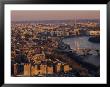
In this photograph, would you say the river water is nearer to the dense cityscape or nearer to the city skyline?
the dense cityscape

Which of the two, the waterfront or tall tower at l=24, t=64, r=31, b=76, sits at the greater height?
A: the waterfront

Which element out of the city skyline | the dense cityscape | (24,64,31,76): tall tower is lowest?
(24,64,31,76): tall tower

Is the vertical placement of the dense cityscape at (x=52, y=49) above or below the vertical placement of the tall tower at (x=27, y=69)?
above

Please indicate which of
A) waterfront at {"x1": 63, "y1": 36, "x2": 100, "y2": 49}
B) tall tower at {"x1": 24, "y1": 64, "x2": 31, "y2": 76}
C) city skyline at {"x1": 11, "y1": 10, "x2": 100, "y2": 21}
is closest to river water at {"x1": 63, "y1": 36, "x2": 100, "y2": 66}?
waterfront at {"x1": 63, "y1": 36, "x2": 100, "y2": 49}

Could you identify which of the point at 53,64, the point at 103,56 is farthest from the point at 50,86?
the point at 103,56

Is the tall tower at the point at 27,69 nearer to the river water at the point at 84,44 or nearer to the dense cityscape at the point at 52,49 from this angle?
the dense cityscape at the point at 52,49

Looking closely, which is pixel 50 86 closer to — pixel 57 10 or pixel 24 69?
pixel 24 69

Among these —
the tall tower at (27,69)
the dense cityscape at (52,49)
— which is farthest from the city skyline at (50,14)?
the tall tower at (27,69)
